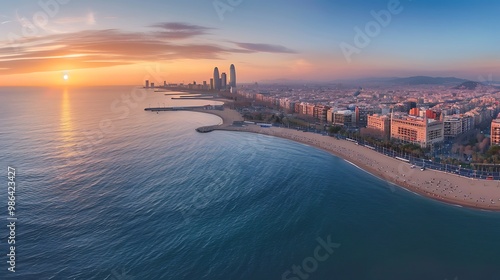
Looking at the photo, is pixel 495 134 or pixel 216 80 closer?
pixel 495 134

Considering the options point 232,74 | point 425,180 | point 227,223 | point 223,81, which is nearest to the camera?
point 227,223

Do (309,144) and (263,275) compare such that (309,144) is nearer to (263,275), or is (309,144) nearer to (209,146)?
(209,146)

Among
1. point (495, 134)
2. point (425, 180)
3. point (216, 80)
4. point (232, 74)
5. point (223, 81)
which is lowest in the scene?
point (425, 180)

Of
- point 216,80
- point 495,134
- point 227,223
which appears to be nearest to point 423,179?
point 227,223

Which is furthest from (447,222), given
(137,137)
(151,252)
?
(137,137)

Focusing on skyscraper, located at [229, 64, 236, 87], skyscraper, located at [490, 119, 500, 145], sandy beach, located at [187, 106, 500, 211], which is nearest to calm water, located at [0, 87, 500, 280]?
sandy beach, located at [187, 106, 500, 211]

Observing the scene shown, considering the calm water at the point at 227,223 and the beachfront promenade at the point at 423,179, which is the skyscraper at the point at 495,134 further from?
the calm water at the point at 227,223

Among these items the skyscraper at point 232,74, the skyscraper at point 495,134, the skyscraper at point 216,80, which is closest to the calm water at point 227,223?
the skyscraper at point 495,134

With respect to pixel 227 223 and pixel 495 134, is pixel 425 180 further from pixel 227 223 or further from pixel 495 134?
pixel 495 134

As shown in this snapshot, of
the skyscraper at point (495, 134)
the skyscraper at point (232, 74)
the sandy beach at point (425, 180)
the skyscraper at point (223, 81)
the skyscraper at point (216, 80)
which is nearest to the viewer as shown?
the sandy beach at point (425, 180)
